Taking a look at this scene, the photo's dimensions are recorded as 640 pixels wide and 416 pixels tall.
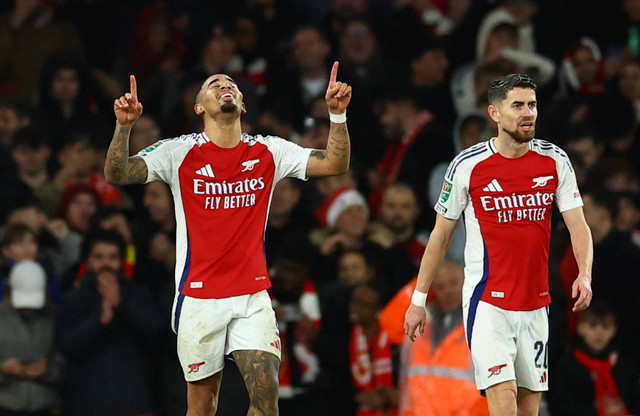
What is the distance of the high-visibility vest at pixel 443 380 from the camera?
9.05 m

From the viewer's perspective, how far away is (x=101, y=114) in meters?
13.8

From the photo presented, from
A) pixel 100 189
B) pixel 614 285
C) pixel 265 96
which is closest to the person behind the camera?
pixel 614 285

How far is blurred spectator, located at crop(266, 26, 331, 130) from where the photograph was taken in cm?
1381

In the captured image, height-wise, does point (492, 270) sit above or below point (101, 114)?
below

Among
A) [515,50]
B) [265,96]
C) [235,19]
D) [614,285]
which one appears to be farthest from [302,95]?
[614,285]

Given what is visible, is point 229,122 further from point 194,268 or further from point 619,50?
point 619,50

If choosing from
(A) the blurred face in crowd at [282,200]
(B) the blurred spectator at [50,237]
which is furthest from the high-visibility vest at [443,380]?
(B) the blurred spectator at [50,237]

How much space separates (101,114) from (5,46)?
4.37 ft

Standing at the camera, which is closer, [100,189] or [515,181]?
[515,181]

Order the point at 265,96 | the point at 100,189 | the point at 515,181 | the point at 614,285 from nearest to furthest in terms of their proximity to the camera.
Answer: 1. the point at 515,181
2. the point at 614,285
3. the point at 100,189
4. the point at 265,96

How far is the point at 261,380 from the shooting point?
7.96 m

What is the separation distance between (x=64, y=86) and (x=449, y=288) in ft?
18.0

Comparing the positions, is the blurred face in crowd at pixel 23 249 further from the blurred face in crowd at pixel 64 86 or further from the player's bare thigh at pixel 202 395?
the player's bare thigh at pixel 202 395

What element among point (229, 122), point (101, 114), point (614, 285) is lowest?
point (614, 285)
